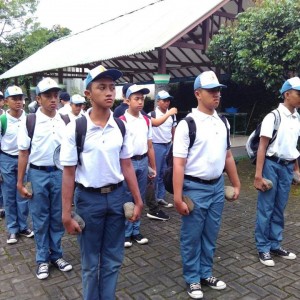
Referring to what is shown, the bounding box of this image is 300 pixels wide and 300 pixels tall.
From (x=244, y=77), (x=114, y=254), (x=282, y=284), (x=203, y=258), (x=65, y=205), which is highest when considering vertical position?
(x=244, y=77)

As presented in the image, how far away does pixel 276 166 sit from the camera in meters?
3.56

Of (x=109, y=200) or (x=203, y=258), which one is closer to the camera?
(x=109, y=200)

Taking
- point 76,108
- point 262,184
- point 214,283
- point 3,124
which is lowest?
point 214,283

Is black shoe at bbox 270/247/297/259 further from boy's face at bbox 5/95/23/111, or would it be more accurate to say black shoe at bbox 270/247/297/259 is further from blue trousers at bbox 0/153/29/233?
boy's face at bbox 5/95/23/111

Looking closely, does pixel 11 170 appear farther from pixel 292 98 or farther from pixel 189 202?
pixel 292 98

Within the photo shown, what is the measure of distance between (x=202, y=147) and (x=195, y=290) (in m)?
1.31

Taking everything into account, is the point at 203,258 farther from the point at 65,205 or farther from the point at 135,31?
the point at 135,31

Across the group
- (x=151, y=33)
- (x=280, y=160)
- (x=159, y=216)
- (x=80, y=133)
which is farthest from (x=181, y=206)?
(x=151, y=33)

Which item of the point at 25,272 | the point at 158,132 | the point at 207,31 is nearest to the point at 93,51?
the point at 207,31

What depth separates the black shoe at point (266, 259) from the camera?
141 inches

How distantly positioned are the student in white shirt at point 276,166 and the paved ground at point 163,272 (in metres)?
0.29

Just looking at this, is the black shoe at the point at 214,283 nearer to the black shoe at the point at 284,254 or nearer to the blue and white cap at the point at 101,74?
the black shoe at the point at 284,254

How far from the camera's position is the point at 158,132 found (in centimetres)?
538

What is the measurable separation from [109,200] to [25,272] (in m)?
1.74
